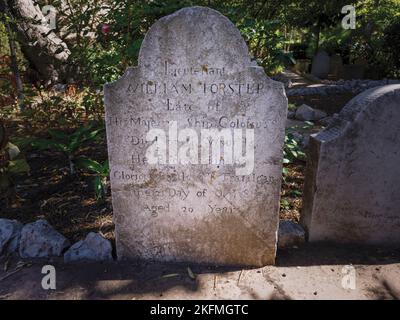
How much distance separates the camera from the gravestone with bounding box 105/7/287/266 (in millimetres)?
2363

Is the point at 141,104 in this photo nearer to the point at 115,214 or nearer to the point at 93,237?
the point at 115,214

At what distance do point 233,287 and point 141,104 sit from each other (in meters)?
1.47

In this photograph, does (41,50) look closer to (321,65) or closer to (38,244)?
(38,244)

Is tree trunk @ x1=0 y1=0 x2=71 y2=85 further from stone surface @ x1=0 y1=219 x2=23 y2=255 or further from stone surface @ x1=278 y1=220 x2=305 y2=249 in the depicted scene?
stone surface @ x1=278 y1=220 x2=305 y2=249

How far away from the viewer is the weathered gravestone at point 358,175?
269cm

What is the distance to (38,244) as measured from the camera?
9.32 feet

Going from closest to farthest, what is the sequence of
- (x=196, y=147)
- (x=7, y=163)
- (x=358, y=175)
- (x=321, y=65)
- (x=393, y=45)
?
(x=196, y=147) → (x=358, y=175) → (x=7, y=163) → (x=393, y=45) → (x=321, y=65)

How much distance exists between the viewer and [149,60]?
238cm

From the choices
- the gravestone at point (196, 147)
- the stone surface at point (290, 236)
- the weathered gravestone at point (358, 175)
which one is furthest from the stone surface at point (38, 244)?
the weathered gravestone at point (358, 175)

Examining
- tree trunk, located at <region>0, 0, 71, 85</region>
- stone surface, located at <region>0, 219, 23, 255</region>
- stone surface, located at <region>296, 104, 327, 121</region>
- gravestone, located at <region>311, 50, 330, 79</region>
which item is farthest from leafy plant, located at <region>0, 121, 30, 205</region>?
gravestone, located at <region>311, 50, 330, 79</region>

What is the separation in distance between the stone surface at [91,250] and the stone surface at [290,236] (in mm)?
1433

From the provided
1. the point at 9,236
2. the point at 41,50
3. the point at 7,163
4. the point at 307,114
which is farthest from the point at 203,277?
the point at 41,50

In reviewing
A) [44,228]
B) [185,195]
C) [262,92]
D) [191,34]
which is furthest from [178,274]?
[191,34]

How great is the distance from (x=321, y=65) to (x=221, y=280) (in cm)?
1336
